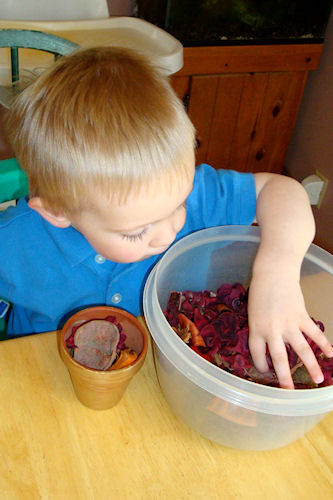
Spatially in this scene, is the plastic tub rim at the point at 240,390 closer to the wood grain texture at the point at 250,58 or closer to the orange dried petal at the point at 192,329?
the orange dried petal at the point at 192,329

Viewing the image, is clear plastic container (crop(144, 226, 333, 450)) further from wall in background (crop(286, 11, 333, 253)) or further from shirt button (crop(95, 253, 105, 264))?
wall in background (crop(286, 11, 333, 253))

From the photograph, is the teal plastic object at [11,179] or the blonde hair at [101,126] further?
the teal plastic object at [11,179]

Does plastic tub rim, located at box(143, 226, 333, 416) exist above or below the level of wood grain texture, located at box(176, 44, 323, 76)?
above

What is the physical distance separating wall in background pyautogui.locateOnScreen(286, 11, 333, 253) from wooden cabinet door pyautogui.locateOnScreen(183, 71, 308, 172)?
6 cm

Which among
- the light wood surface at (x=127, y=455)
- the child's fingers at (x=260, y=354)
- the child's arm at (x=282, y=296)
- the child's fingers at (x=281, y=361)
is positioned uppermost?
the child's arm at (x=282, y=296)

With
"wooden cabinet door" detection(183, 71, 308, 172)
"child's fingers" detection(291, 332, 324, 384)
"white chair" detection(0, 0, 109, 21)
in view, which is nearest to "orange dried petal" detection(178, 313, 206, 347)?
"child's fingers" detection(291, 332, 324, 384)

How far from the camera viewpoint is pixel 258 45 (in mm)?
1764

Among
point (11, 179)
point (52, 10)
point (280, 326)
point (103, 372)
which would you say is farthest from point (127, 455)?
point (52, 10)

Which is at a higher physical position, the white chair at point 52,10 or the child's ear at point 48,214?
the white chair at point 52,10

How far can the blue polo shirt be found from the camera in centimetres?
73

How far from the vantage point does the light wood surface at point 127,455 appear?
1.62 ft

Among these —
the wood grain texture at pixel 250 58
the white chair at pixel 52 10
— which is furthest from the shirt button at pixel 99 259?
the wood grain texture at pixel 250 58

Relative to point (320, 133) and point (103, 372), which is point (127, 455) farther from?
point (320, 133)

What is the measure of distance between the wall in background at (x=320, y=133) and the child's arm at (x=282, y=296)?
1222 mm
